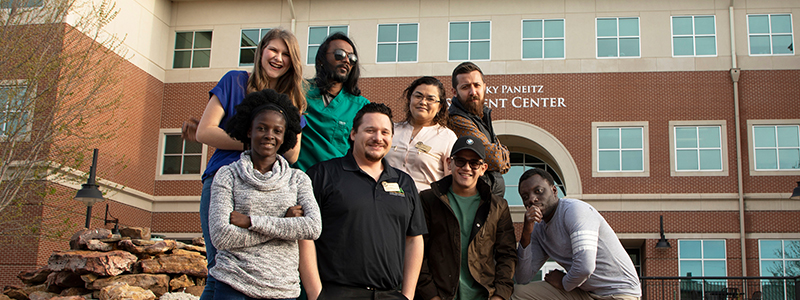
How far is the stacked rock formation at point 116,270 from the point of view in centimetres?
980

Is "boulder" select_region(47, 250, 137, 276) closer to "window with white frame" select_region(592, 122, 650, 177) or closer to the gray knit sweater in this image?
the gray knit sweater

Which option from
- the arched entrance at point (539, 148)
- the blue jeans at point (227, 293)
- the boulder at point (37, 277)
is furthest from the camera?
the arched entrance at point (539, 148)

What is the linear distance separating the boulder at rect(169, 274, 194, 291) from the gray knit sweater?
7.58 m

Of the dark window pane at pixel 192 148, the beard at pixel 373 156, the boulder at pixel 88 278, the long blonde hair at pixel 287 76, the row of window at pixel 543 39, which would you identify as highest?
the row of window at pixel 543 39

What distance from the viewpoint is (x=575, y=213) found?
5008 millimetres

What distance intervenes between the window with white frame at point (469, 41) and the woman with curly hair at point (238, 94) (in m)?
18.5

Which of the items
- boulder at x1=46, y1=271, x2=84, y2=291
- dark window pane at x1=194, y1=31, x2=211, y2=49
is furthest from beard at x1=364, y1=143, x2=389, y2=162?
dark window pane at x1=194, y1=31, x2=211, y2=49

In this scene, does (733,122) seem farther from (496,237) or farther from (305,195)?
(305,195)

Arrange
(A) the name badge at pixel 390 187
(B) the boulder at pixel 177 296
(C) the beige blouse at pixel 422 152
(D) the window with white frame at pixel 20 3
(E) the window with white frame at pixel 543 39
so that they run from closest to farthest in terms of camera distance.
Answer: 1. (A) the name badge at pixel 390 187
2. (C) the beige blouse at pixel 422 152
3. (B) the boulder at pixel 177 296
4. (D) the window with white frame at pixel 20 3
5. (E) the window with white frame at pixel 543 39

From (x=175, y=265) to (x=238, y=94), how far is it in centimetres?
736

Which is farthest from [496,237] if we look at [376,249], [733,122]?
[733,122]

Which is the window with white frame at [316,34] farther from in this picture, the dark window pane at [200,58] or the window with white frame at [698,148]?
the window with white frame at [698,148]

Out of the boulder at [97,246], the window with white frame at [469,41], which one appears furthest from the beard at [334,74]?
the window with white frame at [469,41]

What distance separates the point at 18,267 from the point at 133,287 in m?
11.6
